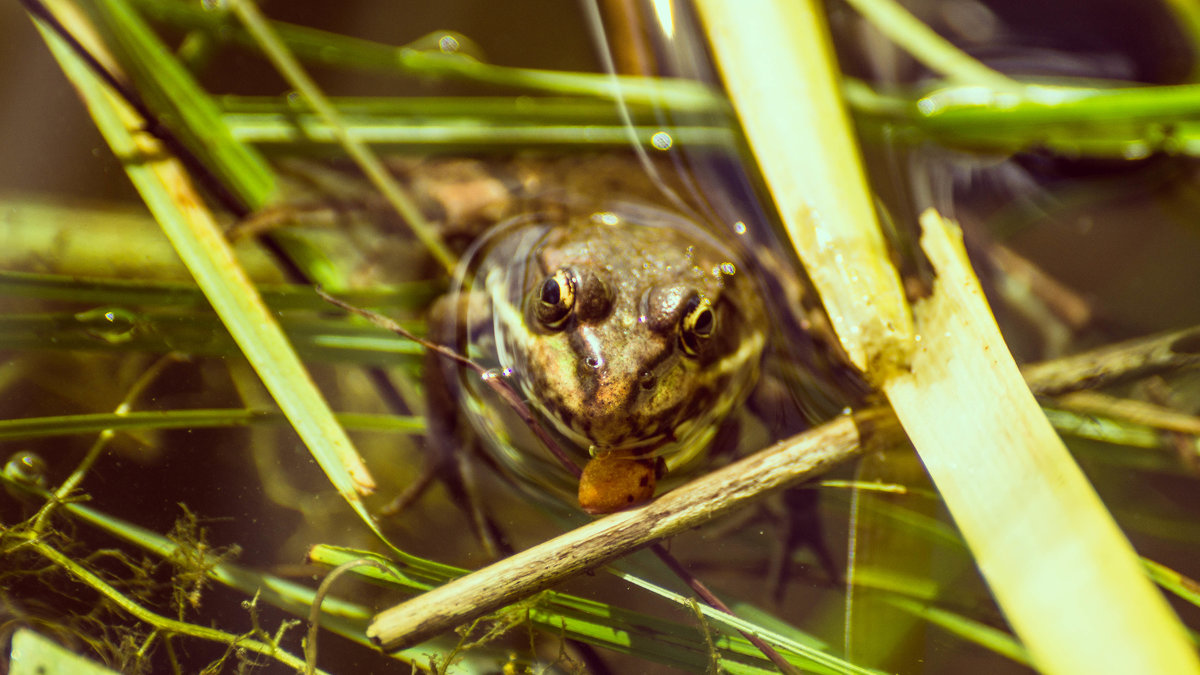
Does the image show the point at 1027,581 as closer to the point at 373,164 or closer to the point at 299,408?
the point at 299,408

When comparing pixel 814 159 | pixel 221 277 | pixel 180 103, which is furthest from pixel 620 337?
pixel 180 103

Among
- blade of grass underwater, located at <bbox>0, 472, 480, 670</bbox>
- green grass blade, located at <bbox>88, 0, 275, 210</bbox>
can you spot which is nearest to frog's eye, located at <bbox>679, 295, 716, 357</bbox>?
blade of grass underwater, located at <bbox>0, 472, 480, 670</bbox>

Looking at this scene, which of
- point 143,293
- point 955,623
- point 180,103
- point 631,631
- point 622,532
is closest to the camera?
point 622,532

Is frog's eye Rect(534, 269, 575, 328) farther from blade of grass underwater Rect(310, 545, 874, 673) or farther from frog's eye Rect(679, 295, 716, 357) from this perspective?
blade of grass underwater Rect(310, 545, 874, 673)

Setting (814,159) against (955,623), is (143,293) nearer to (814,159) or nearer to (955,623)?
(814,159)

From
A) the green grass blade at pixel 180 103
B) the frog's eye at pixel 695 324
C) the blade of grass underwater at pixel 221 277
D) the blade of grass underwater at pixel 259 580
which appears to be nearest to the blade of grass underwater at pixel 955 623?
the frog's eye at pixel 695 324

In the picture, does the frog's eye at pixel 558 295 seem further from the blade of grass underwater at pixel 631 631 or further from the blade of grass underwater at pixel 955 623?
the blade of grass underwater at pixel 955 623

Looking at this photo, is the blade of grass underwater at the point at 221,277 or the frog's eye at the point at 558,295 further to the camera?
the blade of grass underwater at the point at 221,277

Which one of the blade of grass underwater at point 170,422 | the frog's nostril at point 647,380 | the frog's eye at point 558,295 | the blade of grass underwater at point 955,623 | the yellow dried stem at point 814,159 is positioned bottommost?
the blade of grass underwater at point 955,623
